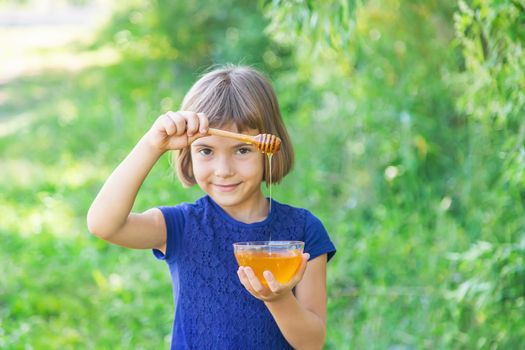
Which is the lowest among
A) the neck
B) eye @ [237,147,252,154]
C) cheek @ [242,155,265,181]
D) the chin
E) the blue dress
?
the blue dress

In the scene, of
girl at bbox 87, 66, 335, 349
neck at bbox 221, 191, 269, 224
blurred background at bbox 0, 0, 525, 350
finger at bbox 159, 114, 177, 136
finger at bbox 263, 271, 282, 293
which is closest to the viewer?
finger at bbox 263, 271, 282, 293

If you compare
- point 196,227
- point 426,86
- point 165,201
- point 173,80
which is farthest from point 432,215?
point 173,80

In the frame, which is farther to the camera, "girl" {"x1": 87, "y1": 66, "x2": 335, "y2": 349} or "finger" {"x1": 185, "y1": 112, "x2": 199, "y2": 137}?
"girl" {"x1": 87, "y1": 66, "x2": 335, "y2": 349}

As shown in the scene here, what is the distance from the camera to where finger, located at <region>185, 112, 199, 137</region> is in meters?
2.06

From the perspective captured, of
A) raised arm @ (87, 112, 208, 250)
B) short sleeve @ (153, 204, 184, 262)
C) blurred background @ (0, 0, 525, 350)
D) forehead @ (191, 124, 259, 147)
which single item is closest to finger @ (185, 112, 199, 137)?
raised arm @ (87, 112, 208, 250)

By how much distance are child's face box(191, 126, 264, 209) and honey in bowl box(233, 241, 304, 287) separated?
356 mm

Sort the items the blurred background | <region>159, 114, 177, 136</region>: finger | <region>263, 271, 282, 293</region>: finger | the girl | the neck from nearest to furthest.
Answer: <region>263, 271, 282, 293</region>: finger
<region>159, 114, 177, 136</region>: finger
the girl
the neck
the blurred background

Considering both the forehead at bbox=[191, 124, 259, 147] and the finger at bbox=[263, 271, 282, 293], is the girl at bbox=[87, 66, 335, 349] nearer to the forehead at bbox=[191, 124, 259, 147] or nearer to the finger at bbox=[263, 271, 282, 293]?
the forehead at bbox=[191, 124, 259, 147]

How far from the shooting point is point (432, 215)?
4652 mm

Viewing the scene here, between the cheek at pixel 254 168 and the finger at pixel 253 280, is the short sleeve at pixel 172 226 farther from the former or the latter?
the finger at pixel 253 280

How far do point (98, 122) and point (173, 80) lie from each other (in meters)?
1.34

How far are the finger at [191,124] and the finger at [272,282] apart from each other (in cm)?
41

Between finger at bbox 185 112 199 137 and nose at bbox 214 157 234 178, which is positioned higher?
finger at bbox 185 112 199 137

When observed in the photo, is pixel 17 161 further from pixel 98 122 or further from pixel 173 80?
pixel 173 80
